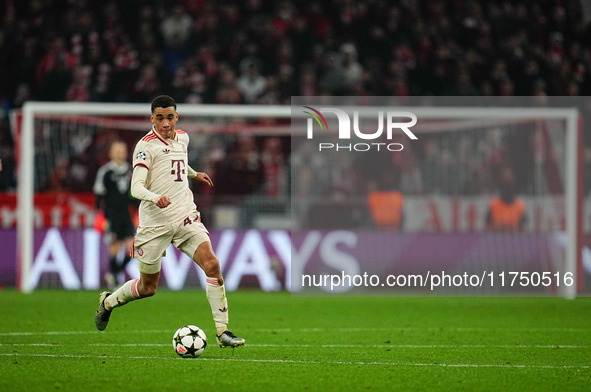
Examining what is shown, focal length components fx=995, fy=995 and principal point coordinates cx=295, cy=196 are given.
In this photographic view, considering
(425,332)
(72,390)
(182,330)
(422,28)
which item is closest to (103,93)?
(422,28)

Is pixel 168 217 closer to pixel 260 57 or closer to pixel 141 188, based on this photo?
pixel 141 188

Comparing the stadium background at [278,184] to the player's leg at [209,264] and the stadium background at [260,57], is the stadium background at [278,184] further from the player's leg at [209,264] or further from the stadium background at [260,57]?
the player's leg at [209,264]

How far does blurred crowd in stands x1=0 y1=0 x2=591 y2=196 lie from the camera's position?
20.2m

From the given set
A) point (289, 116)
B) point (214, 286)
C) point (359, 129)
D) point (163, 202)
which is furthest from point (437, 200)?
point (163, 202)

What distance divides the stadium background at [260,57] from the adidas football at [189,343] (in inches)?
342

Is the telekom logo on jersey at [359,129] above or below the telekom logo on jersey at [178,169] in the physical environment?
above

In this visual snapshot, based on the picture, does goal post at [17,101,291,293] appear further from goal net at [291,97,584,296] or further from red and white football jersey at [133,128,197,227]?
red and white football jersey at [133,128,197,227]

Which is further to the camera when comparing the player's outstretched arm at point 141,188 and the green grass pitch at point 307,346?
the player's outstretched arm at point 141,188

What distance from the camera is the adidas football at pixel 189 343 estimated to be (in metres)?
7.87

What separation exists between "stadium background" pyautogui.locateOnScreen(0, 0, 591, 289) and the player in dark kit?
1917mm

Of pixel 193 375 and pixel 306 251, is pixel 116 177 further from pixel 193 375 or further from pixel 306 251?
pixel 193 375

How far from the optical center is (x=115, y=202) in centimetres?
1480

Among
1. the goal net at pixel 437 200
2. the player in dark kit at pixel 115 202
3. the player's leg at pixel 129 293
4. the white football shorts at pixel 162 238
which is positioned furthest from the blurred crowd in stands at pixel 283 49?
the white football shorts at pixel 162 238

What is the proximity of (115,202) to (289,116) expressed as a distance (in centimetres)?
327
